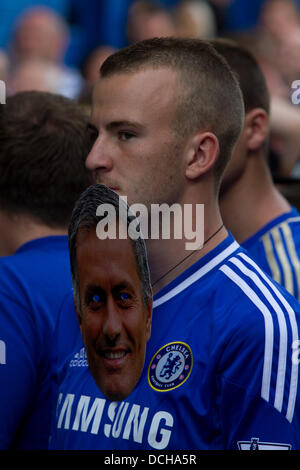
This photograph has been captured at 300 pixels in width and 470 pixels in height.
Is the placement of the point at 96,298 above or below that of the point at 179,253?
below

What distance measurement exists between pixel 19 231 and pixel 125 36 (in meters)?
4.89

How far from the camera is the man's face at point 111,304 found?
3.23 feet

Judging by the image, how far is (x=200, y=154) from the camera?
114 centimetres

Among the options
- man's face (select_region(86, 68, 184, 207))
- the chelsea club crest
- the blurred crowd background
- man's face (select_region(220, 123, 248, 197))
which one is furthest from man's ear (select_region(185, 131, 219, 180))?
the blurred crowd background

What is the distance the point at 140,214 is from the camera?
1.09m

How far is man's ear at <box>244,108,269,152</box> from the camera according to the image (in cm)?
203

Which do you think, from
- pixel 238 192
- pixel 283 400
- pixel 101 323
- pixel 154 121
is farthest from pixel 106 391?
pixel 238 192

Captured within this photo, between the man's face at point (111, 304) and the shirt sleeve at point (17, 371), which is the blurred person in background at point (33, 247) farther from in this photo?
the man's face at point (111, 304)

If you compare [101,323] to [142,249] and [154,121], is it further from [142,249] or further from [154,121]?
[154,121]

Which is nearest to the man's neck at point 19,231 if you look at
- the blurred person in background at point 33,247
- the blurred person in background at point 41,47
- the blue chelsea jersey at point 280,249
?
the blurred person in background at point 33,247

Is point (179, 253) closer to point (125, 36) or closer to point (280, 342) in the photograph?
point (280, 342)

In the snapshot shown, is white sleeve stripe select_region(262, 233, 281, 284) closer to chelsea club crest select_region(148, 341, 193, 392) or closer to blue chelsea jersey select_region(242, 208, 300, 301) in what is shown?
blue chelsea jersey select_region(242, 208, 300, 301)

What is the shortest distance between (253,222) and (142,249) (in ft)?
3.61

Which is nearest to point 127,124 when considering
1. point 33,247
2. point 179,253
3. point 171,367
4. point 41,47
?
point 179,253
